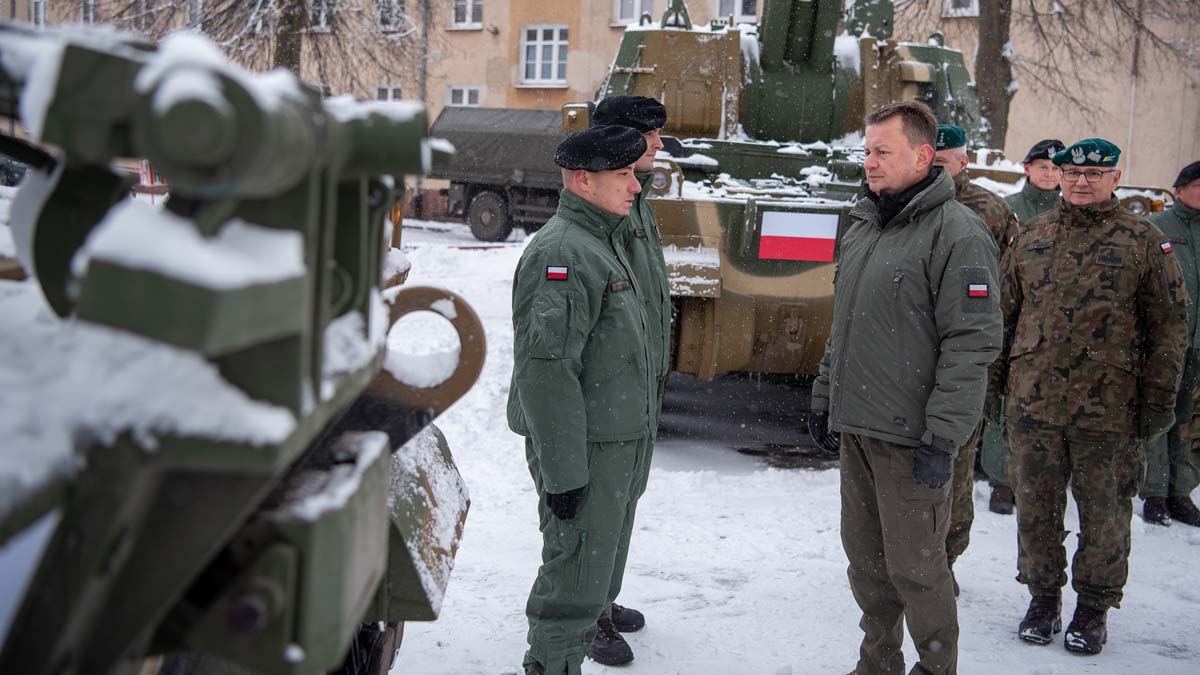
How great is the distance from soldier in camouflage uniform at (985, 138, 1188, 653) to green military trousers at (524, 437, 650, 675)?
181 cm

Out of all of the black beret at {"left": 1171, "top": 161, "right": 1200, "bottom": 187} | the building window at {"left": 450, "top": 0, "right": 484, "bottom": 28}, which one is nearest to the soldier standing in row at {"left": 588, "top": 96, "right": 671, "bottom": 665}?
the black beret at {"left": 1171, "top": 161, "right": 1200, "bottom": 187}

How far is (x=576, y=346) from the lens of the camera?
2.98 metres

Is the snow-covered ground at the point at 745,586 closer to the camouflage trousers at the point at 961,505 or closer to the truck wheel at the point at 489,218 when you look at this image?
the camouflage trousers at the point at 961,505

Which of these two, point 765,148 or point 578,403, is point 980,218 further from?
point 765,148

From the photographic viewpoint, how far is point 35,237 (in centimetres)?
137

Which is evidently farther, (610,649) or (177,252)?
(610,649)

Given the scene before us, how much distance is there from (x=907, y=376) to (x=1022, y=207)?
3.56m

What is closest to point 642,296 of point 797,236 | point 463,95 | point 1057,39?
point 797,236

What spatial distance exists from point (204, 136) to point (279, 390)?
27 cm

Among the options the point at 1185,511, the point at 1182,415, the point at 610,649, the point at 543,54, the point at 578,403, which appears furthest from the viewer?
the point at 543,54

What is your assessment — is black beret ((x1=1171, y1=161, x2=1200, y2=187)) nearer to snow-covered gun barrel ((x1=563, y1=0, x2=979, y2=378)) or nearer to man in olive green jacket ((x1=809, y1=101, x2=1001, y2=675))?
snow-covered gun barrel ((x1=563, y1=0, x2=979, y2=378))

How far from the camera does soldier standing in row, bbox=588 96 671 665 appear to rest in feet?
11.1

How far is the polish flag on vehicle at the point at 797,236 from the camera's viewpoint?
588 cm

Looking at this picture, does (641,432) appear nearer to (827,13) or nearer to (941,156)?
(941,156)
